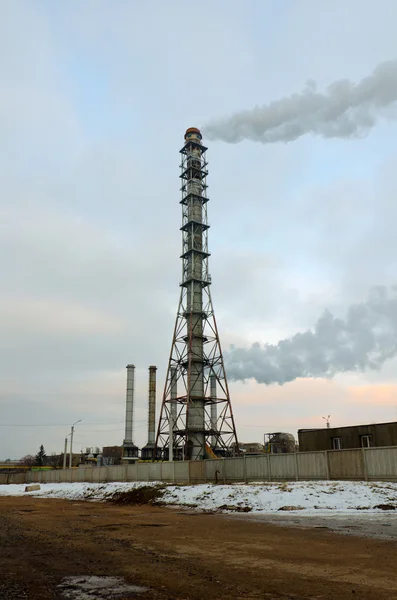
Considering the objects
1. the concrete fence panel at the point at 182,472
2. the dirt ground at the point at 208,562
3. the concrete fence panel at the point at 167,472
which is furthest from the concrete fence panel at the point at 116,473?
the dirt ground at the point at 208,562

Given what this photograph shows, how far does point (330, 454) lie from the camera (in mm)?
27203

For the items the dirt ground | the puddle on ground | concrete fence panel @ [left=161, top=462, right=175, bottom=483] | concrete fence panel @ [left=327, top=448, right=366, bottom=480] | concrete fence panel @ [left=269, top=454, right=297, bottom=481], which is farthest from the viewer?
concrete fence panel @ [left=161, top=462, right=175, bottom=483]

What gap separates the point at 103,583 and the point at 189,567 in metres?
1.89

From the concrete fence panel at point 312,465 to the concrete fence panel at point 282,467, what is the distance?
19.0 inches

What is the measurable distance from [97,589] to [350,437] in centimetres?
3620

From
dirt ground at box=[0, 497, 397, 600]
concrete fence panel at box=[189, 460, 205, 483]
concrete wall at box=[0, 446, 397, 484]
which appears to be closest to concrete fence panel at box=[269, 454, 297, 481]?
concrete wall at box=[0, 446, 397, 484]

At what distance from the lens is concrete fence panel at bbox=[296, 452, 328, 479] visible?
89.6 ft

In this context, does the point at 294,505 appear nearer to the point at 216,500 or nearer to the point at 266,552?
the point at 216,500

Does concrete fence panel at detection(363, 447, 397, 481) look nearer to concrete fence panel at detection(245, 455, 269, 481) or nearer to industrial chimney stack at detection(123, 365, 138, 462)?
concrete fence panel at detection(245, 455, 269, 481)

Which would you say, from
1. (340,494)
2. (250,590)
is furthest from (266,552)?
(340,494)

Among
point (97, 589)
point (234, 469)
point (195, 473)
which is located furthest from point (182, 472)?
point (97, 589)

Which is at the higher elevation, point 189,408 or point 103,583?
point 189,408

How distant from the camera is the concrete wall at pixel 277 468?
25078mm

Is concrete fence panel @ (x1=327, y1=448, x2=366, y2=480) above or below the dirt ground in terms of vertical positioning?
above
